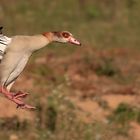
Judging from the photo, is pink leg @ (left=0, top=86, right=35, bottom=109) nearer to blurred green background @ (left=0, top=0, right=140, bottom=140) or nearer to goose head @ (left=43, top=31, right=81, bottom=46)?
goose head @ (left=43, top=31, right=81, bottom=46)

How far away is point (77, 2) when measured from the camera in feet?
67.8

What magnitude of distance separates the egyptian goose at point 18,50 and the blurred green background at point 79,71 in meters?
2.84

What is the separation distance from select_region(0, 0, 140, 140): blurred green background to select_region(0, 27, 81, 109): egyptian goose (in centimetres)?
284

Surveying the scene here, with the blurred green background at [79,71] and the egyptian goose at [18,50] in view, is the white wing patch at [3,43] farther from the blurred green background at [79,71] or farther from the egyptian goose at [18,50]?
the blurred green background at [79,71]

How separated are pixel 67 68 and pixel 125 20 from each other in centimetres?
702

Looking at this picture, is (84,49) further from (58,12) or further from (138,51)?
(58,12)

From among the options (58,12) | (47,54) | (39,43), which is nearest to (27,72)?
(47,54)

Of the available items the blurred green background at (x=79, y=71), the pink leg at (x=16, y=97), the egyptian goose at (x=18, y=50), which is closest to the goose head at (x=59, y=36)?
the egyptian goose at (x=18, y=50)

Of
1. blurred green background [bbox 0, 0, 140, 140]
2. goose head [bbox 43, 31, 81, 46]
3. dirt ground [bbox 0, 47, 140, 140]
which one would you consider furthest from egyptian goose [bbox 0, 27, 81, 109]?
dirt ground [bbox 0, 47, 140, 140]

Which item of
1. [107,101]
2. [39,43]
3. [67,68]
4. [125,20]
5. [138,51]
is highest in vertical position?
[125,20]

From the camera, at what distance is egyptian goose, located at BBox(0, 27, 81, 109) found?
4.07m

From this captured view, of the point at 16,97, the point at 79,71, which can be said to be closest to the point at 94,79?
the point at 79,71

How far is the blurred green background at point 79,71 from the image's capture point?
7652 mm

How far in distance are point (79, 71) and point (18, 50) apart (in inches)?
322
